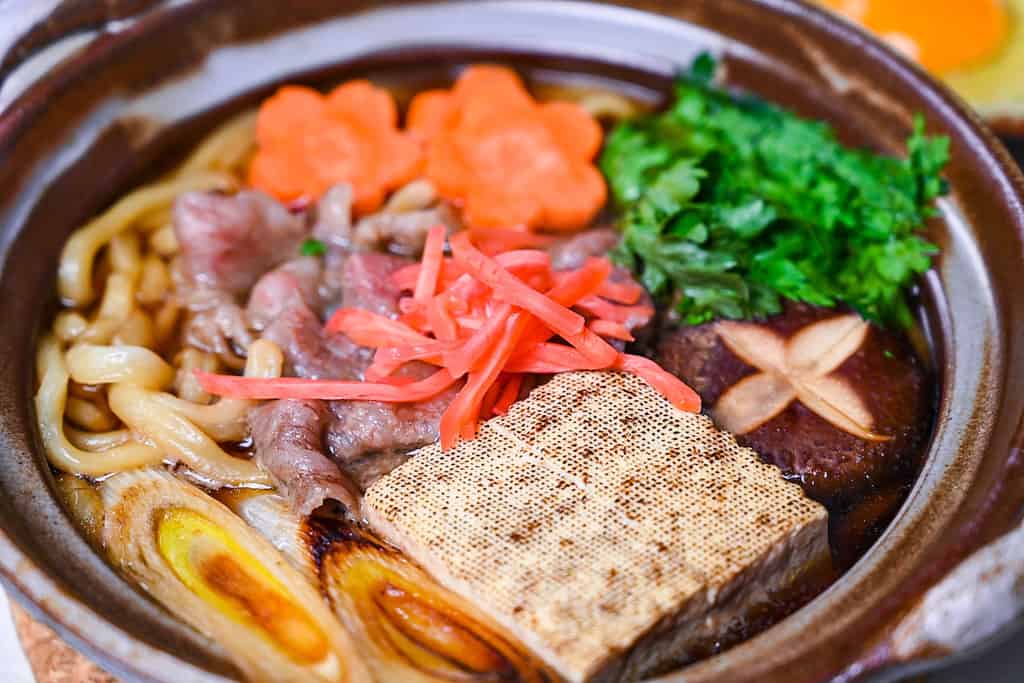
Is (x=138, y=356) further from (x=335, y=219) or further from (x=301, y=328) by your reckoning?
(x=335, y=219)

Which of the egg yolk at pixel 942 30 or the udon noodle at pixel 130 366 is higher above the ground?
the egg yolk at pixel 942 30

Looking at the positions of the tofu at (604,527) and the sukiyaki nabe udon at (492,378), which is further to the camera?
the sukiyaki nabe udon at (492,378)

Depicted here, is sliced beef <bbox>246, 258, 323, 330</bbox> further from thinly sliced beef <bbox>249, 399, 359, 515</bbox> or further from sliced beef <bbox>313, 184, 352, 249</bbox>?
thinly sliced beef <bbox>249, 399, 359, 515</bbox>

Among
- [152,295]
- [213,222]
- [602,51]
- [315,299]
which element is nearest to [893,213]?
[602,51]

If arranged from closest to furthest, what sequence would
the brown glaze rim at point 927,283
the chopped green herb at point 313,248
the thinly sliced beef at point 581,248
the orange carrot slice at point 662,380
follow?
the brown glaze rim at point 927,283
the orange carrot slice at point 662,380
the thinly sliced beef at point 581,248
the chopped green herb at point 313,248

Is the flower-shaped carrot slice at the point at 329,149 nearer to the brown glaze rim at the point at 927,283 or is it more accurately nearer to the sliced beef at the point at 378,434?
the brown glaze rim at the point at 927,283

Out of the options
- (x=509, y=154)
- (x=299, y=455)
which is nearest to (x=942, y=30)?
(x=509, y=154)

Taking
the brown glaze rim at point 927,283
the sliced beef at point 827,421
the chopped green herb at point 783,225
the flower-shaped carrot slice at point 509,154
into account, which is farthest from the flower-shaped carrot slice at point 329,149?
the sliced beef at point 827,421

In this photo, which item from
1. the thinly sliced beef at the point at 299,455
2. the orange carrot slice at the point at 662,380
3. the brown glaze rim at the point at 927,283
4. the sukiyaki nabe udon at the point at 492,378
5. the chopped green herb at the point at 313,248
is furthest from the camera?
the chopped green herb at the point at 313,248

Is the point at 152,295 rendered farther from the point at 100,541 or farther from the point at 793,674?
the point at 793,674
